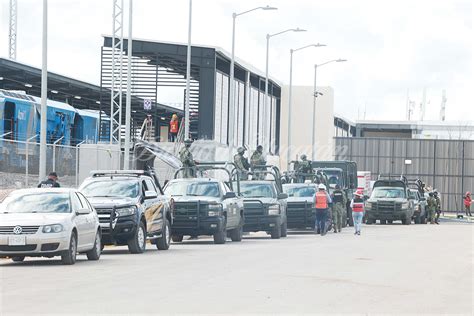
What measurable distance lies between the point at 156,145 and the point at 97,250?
31.0 meters

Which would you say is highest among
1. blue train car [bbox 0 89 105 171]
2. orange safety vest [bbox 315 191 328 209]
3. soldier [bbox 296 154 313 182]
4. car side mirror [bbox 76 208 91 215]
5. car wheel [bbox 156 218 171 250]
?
blue train car [bbox 0 89 105 171]

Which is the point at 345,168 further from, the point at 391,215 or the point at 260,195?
the point at 260,195

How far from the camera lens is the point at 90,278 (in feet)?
58.8

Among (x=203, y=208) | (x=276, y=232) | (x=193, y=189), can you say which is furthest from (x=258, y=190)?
(x=203, y=208)

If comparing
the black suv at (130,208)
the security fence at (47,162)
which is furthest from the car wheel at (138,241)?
the security fence at (47,162)

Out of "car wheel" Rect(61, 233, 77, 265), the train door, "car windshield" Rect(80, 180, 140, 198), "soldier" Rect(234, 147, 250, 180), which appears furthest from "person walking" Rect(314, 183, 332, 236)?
"car wheel" Rect(61, 233, 77, 265)

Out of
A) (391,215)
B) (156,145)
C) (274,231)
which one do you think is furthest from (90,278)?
(391,215)

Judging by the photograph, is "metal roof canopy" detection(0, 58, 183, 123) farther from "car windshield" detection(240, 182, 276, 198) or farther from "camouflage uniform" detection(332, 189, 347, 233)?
"car windshield" detection(240, 182, 276, 198)

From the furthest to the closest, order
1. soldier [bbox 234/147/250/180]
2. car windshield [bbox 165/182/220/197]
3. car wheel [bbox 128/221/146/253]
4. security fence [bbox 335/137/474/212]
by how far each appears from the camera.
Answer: security fence [bbox 335/137/474/212]
soldier [bbox 234/147/250/180]
car windshield [bbox 165/182/220/197]
car wheel [bbox 128/221/146/253]

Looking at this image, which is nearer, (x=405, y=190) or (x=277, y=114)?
(x=405, y=190)

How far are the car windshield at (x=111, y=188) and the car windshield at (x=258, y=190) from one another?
11.3 m

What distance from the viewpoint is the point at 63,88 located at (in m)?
63.8

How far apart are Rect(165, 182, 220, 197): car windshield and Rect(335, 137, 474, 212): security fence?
5868 centimetres

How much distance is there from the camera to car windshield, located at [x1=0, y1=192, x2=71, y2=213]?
2170 centimetres
